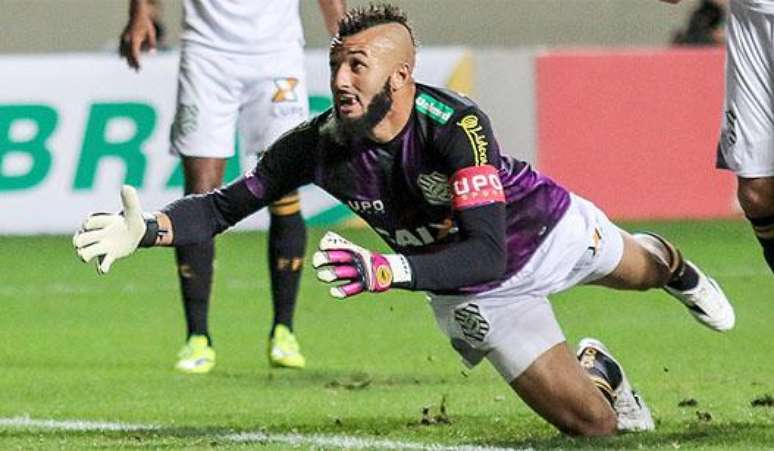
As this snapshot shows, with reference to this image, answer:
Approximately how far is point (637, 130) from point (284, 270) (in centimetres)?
708

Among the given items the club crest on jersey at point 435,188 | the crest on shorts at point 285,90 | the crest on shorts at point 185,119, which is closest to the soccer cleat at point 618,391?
the club crest on jersey at point 435,188

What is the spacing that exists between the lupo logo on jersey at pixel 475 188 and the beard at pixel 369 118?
321mm

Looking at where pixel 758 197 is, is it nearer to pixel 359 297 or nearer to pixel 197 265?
pixel 197 265

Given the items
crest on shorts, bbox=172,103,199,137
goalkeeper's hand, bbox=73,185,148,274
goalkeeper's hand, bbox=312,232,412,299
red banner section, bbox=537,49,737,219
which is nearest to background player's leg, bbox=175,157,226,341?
crest on shorts, bbox=172,103,199,137

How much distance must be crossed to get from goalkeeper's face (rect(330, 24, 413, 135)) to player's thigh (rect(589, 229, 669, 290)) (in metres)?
1.34

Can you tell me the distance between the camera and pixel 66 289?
12.5m

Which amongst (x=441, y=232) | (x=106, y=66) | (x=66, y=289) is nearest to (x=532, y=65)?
(x=106, y=66)

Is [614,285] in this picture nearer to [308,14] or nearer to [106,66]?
[106,66]

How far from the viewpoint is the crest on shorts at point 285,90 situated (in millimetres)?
9242

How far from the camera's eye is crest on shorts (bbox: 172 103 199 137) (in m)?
9.17

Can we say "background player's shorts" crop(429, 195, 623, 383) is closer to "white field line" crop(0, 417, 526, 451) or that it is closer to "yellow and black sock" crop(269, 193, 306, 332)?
"white field line" crop(0, 417, 526, 451)

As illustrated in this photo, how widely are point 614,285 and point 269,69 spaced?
2342 millimetres

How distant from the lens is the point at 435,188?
6508mm

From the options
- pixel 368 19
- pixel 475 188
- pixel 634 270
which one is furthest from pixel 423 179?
pixel 634 270
